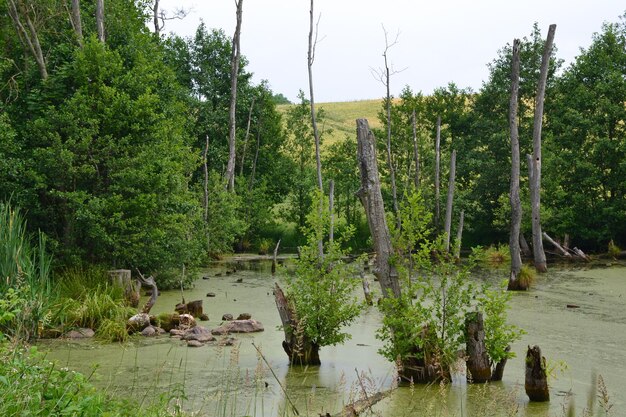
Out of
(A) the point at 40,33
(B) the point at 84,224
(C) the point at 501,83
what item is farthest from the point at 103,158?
(C) the point at 501,83

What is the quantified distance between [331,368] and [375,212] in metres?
2.20

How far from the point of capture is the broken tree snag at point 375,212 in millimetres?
9219

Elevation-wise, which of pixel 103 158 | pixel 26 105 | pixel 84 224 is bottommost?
pixel 84 224

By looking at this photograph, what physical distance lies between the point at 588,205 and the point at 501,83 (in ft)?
27.2

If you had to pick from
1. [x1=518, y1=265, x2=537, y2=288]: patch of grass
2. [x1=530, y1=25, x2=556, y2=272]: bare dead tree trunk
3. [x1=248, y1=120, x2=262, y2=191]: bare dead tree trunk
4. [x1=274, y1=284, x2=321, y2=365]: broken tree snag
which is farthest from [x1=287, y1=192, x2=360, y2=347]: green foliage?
[x1=248, y1=120, x2=262, y2=191]: bare dead tree trunk

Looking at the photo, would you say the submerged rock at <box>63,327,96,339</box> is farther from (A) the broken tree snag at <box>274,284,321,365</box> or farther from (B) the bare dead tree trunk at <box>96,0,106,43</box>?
(B) the bare dead tree trunk at <box>96,0,106,43</box>

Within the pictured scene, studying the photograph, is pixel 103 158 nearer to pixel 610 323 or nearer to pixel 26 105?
pixel 26 105

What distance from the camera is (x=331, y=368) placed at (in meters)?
10.1

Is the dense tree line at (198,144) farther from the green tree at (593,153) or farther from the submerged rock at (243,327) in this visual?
the submerged rock at (243,327)

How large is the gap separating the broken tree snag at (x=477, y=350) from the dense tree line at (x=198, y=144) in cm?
879

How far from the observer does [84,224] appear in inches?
675

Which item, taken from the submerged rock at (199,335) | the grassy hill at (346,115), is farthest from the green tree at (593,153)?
the grassy hill at (346,115)

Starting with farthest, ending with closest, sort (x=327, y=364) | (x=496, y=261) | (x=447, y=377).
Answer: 1. (x=496, y=261)
2. (x=327, y=364)
3. (x=447, y=377)

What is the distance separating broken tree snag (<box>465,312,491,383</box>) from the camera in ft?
28.8
